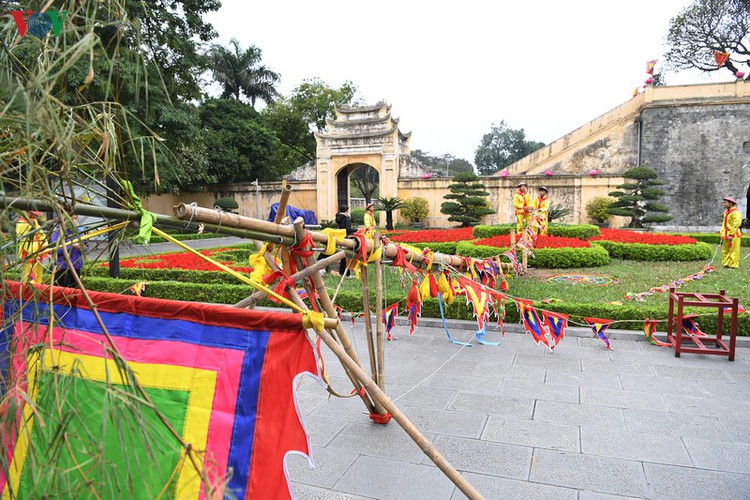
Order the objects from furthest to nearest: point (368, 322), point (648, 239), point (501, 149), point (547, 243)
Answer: point (501, 149), point (648, 239), point (547, 243), point (368, 322)

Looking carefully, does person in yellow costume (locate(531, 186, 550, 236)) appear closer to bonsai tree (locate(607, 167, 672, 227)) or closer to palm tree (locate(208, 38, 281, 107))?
bonsai tree (locate(607, 167, 672, 227))

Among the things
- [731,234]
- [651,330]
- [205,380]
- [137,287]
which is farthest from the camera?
[731,234]

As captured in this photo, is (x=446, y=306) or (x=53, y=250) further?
(x=446, y=306)

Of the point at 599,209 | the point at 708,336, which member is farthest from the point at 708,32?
the point at 708,336

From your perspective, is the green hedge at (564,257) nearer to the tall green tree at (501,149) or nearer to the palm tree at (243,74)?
the palm tree at (243,74)

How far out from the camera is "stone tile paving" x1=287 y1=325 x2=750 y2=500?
314 centimetres

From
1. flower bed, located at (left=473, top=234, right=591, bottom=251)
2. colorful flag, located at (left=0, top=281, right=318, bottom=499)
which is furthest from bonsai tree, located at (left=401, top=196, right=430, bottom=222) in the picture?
colorful flag, located at (left=0, top=281, right=318, bottom=499)

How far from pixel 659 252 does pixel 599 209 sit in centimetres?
969

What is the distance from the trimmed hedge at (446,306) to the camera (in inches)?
253

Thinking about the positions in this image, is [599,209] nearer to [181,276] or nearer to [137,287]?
[181,276]

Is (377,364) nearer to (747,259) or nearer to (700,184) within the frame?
(747,259)

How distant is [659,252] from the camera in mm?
13000

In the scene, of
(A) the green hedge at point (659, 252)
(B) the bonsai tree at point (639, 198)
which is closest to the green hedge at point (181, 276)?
(A) the green hedge at point (659, 252)

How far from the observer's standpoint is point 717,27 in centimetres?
2833
